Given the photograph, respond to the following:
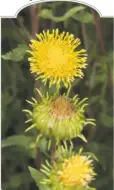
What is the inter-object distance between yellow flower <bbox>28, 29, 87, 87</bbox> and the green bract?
0.06 meters

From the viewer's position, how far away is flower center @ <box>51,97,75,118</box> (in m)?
0.81

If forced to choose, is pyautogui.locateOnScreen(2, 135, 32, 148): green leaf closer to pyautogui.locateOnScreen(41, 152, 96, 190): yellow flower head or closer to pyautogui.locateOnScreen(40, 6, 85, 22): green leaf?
pyautogui.locateOnScreen(41, 152, 96, 190): yellow flower head

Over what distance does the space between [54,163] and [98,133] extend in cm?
14

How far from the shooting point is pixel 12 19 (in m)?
0.93

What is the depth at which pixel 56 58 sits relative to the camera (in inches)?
34.7

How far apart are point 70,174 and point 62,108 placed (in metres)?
0.12

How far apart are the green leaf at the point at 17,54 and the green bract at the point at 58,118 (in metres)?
0.11

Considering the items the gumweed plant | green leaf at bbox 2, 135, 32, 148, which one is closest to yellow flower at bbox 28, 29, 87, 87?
the gumweed plant

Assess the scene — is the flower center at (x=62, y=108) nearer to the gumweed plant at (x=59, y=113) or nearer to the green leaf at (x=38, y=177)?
the gumweed plant at (x=59, y=113)

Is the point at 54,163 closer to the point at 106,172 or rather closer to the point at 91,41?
the point at 106,172

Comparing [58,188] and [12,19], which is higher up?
[12,19]

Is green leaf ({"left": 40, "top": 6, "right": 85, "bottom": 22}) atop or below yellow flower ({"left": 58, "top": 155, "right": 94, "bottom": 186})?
atop

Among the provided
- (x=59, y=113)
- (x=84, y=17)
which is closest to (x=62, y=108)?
(x=59, y=113)

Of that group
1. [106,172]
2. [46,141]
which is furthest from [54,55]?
[106,172]
